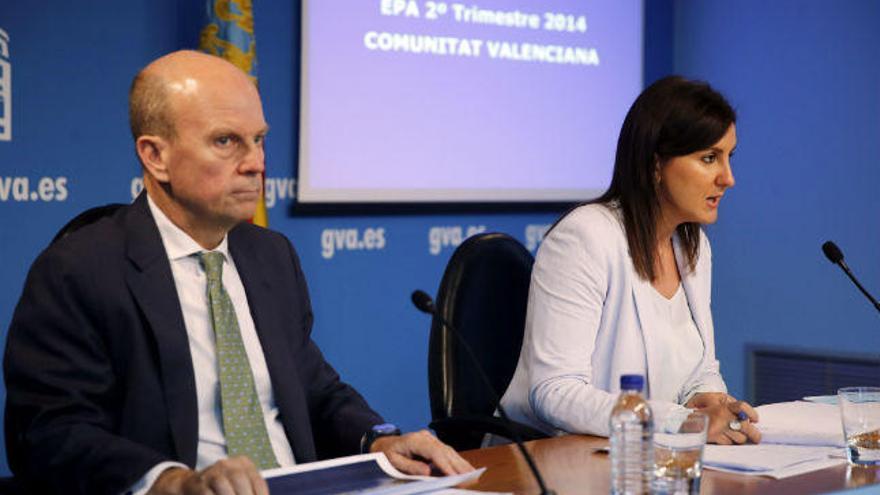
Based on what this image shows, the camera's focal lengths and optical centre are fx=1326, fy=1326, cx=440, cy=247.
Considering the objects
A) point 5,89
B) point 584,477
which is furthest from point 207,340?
point 5,89

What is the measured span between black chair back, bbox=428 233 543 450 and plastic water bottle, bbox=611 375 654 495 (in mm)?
771

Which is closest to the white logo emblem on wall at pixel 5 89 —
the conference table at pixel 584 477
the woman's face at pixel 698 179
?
the woman's face at pixel 698 179

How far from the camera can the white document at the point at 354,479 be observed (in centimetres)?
178

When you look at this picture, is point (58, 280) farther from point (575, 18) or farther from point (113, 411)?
point (575, 18)

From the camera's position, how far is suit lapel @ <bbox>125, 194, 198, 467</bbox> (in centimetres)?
200

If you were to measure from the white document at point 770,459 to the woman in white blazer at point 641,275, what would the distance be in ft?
0.99

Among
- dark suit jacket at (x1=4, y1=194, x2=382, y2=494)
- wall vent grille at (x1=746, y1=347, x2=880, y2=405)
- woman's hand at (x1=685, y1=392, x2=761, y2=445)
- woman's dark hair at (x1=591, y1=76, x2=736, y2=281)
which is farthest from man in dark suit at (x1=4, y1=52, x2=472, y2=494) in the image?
wall vent grille at (x1=746, y1=347, x2=880, y2=405)

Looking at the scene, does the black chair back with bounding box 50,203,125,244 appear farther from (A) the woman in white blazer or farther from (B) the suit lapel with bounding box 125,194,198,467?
(A) the woman in white blazer

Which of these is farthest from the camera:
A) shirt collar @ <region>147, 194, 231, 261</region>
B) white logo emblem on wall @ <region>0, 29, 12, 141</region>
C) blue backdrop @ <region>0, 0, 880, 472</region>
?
blue backdrop @ <region>0, 0, 880, 472</region>

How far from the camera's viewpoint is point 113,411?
6.59ft

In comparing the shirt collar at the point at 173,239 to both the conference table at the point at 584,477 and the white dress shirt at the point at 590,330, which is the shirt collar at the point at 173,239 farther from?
the white dress shirt at the point at 590,330

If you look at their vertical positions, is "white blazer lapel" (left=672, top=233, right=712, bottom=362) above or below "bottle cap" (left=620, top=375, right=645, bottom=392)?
above

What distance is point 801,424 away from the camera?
7.93ft

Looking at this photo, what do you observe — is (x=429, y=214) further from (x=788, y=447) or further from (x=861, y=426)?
(x=861, y=426)
